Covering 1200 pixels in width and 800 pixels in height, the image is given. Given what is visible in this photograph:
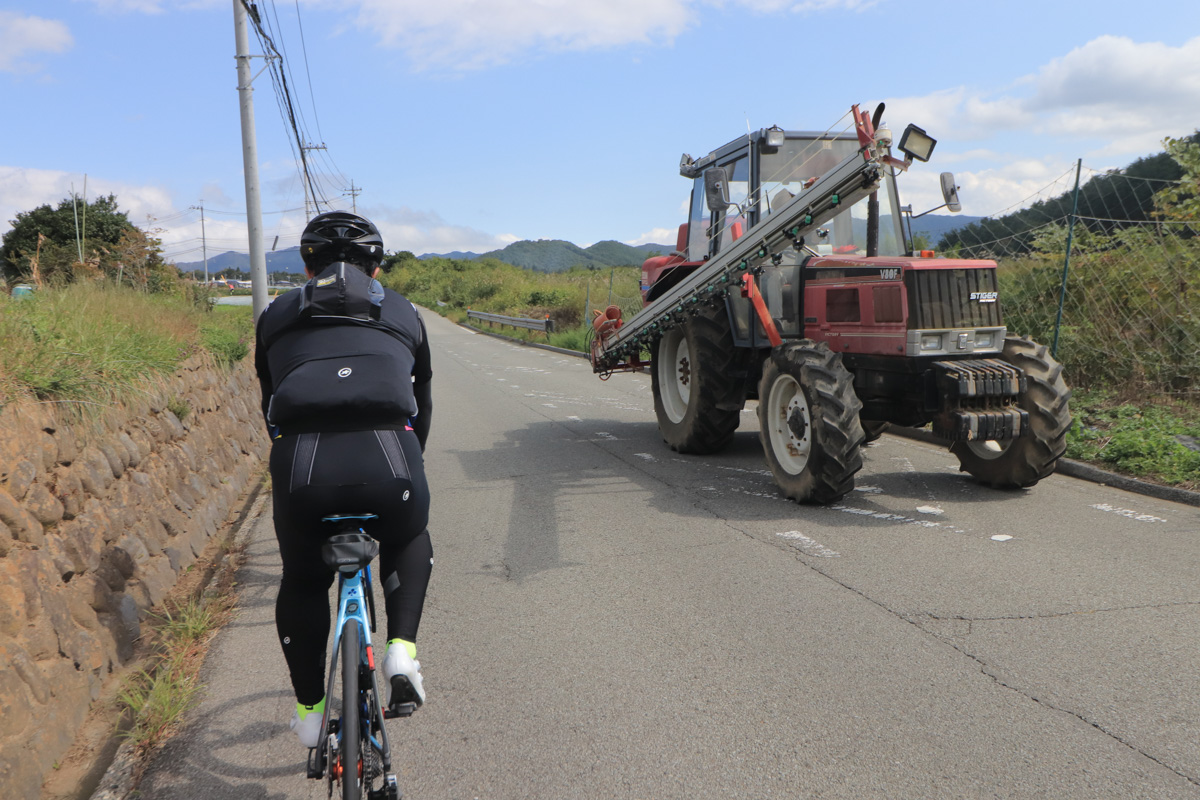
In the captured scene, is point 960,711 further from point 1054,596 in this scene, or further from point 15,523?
point 15,523

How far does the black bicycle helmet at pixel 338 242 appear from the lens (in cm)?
301

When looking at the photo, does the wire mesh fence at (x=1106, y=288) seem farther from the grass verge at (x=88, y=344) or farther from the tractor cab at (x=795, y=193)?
the grass verge at (x=88, y=344)

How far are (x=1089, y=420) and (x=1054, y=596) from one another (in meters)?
5.34

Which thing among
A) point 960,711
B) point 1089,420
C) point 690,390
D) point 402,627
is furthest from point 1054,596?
point 1089,420

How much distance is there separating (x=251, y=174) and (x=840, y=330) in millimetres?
10854

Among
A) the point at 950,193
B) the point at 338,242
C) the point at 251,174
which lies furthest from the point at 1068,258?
the point at 251,174

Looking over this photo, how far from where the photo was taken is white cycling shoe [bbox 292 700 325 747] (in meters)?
2.83

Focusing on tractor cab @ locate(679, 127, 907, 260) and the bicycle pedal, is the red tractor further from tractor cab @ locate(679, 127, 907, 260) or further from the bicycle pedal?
the bicycle pedal

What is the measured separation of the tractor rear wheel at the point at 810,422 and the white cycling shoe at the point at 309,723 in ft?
14.5

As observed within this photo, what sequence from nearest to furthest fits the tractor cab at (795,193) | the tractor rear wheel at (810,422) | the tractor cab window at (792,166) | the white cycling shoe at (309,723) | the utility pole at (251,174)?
1. the white cycling shoe at (309,723)
2. the tractor rear wheel at (810,422)
3. the tractor cab at (795,193)
4. the tractor cab window at (792,166)
5. the utility pole at (251,174)

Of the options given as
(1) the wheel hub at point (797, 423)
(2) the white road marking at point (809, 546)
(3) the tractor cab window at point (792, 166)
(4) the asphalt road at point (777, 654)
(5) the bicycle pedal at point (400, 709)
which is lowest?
(4) the asphalt road at point (777, 654)

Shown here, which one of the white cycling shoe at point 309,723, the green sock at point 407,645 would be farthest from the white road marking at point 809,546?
the white cycling shoe at point 309,723

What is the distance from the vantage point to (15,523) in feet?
11.7

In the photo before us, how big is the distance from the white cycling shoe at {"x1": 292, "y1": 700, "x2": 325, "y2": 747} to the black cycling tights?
3 centimetres
